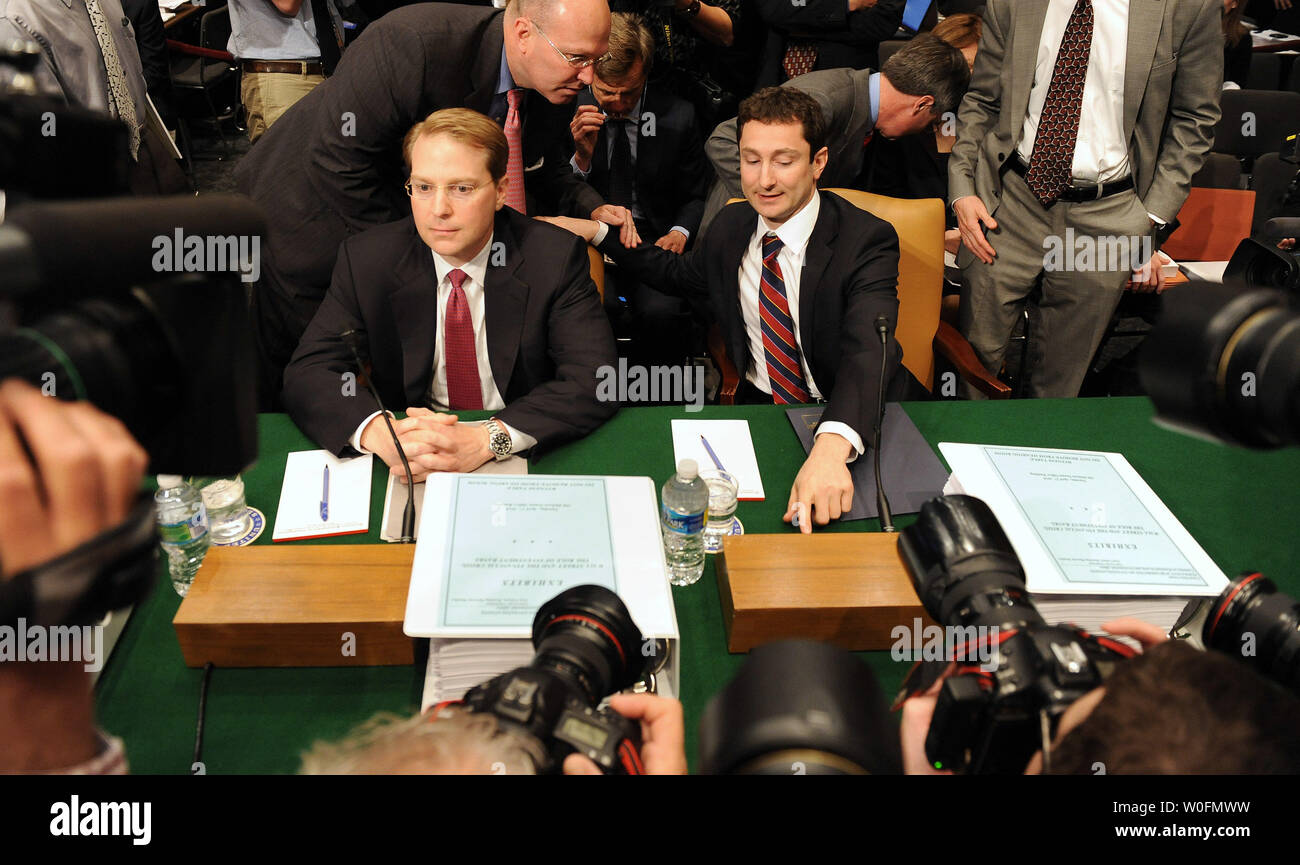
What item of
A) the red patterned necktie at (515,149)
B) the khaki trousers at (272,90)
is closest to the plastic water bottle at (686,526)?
the red patterned necktie at (515,149)

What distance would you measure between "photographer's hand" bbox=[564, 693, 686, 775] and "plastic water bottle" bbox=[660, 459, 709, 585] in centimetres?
54

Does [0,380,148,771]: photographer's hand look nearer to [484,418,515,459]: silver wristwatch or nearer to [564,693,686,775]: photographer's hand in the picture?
[564,693,686,775]: photographer's hand

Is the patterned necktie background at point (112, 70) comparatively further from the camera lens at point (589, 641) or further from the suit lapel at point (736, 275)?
the camera lens at point (589, 641)

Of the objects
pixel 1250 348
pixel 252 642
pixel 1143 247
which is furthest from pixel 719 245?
pixel 1250 348

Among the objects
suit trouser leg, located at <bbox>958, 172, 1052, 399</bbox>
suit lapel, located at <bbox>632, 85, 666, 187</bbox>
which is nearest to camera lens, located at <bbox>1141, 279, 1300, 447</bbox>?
suit trouser leg, located at <bbox>958, 172, 1052, 399</bbox>

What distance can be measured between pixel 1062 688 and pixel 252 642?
3.56 ft

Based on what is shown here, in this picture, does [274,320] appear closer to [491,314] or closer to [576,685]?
[491,314]

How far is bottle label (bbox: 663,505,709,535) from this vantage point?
1496 mm

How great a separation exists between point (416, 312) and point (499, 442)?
51cm

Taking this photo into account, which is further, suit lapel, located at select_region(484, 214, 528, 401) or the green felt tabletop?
suit lapel, located at select_region(484, 214, 528, 401)

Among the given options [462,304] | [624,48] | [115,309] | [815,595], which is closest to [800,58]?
[624,48]

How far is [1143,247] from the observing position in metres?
2.89

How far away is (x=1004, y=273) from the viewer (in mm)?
3035

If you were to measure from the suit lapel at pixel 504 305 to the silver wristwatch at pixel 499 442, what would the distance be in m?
0.38
